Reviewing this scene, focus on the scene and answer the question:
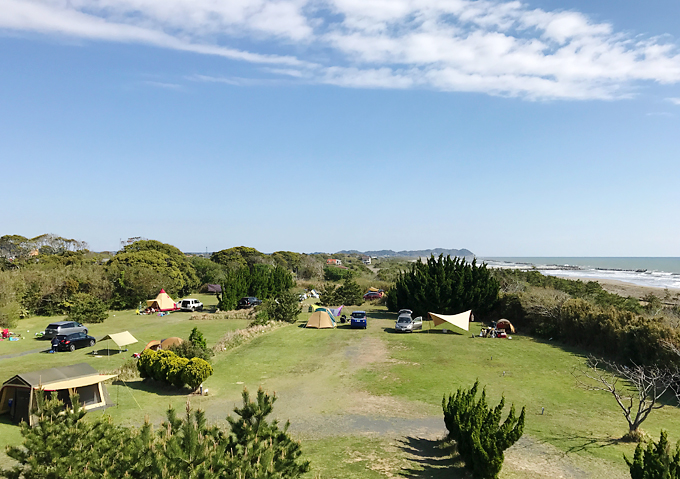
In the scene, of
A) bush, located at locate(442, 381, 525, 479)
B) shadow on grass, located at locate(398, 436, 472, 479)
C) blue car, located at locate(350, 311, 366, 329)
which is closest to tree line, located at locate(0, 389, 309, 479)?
A: bush, located at locate(442, 381, 525, 479)

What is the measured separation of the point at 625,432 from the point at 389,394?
8.05 metres

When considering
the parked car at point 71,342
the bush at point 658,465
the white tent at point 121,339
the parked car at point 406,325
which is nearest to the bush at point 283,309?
the parked car at point 406,325

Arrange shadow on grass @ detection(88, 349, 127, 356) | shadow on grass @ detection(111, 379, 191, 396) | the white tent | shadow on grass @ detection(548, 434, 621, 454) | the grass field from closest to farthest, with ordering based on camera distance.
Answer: the grass field < shadow on grass @ detection(548, 434, 621, 454) < shadow on grass @ detection(111, 379, 191, 396) < the white tent < shadow on grass @ detection(88, 349, 127, 356)

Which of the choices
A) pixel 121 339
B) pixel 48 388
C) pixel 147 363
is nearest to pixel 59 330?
pixel 121 339

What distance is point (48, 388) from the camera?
503 inches

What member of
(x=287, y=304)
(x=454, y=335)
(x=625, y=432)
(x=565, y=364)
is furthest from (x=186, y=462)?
(x=287, y=304)

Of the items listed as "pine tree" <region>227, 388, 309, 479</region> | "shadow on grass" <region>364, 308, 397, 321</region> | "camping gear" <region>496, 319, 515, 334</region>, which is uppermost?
"pine tree" <region>227, 388, 309, 479</region>

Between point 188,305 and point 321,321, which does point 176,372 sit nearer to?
point 321,321

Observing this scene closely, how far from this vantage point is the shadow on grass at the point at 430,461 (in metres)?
10.2

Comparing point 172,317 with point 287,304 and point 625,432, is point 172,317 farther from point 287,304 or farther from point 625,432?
point 625,432

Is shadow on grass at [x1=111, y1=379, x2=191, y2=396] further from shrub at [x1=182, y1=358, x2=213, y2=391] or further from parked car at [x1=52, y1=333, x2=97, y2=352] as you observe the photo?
parked car at [x1=52, y1=333, x2=97, y2=352]

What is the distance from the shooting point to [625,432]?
42.5ft

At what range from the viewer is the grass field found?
11102mm

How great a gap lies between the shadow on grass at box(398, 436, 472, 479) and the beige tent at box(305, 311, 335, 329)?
20494 mm
